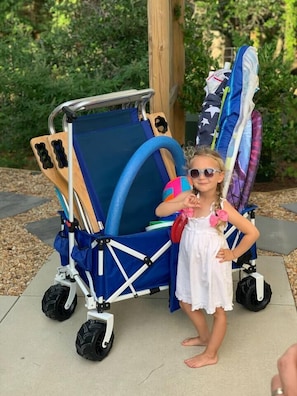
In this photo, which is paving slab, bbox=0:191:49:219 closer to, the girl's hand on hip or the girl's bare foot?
the girl's bare foot

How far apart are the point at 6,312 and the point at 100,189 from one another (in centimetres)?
98

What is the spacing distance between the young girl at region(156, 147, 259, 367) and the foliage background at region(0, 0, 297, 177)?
2888mm

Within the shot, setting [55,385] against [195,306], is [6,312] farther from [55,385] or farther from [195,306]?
[195,306]

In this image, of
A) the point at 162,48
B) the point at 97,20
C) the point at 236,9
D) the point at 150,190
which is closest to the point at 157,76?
the point at 162,48

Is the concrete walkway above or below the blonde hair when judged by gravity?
below

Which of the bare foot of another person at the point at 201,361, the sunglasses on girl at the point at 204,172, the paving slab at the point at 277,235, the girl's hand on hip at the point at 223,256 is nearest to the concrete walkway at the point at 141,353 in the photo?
the bare foot of another person at the point at 201,361

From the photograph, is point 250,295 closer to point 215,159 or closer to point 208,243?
point 208,243

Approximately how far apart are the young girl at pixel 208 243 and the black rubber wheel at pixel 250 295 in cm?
49

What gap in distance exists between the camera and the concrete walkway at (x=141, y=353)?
2.63m

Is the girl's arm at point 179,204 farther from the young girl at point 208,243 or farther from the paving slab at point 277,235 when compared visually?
the paving slab at point 277,235

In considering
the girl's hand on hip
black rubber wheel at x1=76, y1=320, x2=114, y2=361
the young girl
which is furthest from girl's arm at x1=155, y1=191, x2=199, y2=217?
black rubber wheel at x1=76, y1=320, x2=114, y2=361

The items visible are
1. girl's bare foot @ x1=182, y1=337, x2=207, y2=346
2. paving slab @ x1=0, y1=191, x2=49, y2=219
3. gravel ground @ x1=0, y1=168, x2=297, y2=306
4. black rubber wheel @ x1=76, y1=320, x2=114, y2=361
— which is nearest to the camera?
black rubber wheel @ x1=76, y1=320, x2=114, y2=361

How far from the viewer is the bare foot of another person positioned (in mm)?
2752

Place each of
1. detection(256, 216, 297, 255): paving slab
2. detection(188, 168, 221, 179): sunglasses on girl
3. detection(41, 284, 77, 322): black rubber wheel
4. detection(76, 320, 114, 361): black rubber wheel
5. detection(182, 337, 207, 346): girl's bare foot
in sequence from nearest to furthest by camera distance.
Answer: detection(188, 168, 221, 179): sunglasses on girl < detection(76, 320, 114, 361): black rubber wheel < detection(182, 337, 207, 346): girl's bare foot < detection(41, 284, 77, 322): black rubber wheel < detection(256, 216, 297, 255): paving slab
